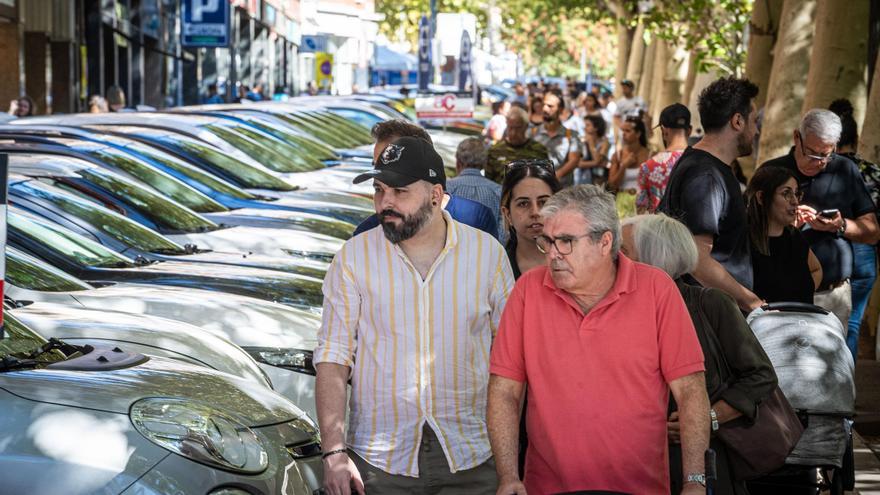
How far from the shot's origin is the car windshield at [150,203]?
973 cm

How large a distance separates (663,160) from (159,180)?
3829 millimetres

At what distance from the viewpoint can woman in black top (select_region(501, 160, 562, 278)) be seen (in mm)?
5820

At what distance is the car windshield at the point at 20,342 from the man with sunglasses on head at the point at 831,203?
406cm

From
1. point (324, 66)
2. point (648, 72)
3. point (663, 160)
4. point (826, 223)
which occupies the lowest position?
point (324, 66)

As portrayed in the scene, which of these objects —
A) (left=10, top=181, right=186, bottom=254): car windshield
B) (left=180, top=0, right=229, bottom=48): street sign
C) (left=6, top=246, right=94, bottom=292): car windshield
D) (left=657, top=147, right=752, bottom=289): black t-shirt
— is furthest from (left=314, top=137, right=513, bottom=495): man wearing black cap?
(left=180, top=0, right=229, bottom=48): street sign

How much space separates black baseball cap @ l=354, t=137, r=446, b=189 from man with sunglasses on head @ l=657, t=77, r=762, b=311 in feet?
6.13

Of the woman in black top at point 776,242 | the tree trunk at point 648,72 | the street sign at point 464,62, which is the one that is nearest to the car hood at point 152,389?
the woman in black top at point 776,242

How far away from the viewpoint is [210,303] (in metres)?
7.29

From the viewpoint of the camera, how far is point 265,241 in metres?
10.4

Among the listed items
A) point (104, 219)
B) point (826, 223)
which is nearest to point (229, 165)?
point (104, 219)

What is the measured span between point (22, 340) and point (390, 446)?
5.82 ft

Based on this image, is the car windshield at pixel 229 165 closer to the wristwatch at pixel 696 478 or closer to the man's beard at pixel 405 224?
the man's beard at pixel 405 224

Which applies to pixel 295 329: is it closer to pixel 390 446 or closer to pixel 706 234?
pixel 706 234

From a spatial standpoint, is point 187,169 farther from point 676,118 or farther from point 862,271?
point 862,271
